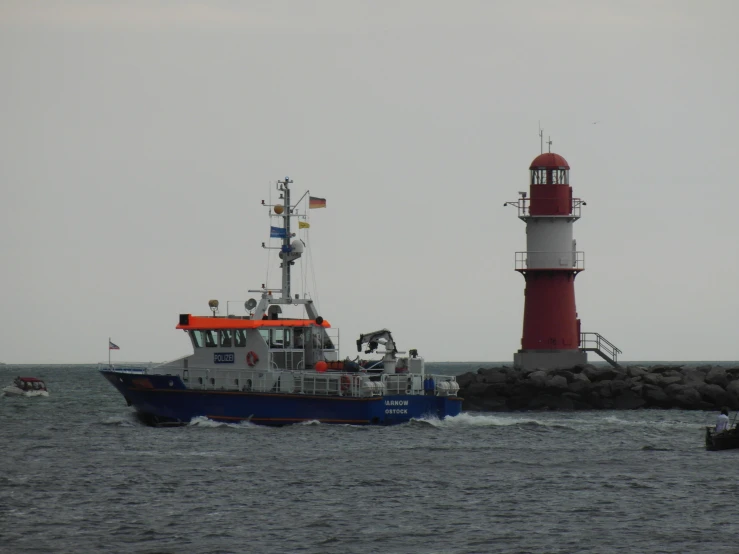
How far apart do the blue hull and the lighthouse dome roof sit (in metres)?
13.3

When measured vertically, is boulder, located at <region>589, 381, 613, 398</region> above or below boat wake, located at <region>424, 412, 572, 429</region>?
above

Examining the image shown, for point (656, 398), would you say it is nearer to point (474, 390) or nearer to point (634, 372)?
point (634, 372)

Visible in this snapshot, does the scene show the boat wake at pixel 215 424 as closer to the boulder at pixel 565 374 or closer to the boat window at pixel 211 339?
the boat window at pixel 211 339

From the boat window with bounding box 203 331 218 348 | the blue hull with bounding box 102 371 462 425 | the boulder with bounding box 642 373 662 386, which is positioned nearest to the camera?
the blue hull with bounding box 102 371 462 425

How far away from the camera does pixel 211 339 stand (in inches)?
1518

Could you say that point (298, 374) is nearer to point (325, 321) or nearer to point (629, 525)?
point (325, 321)

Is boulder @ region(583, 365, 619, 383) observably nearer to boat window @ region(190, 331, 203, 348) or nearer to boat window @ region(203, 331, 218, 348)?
boat window @ region(203, 331, 218, 348)

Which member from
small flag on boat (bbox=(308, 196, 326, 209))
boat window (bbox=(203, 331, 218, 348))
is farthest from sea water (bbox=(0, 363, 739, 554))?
small flag on boat (bbox=(308, 196, 326, 209))

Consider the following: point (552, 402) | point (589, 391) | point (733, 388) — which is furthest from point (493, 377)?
point (733, 388)

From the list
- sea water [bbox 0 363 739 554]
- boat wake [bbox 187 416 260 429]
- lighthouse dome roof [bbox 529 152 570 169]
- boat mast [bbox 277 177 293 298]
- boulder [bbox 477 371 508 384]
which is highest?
lighthouse dome roof [bbox 529 152 570 169]

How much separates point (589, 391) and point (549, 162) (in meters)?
8.75

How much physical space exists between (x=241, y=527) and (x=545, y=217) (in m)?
28.0

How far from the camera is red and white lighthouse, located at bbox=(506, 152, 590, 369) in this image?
47750 millimetres

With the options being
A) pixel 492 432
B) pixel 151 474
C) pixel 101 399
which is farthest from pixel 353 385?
pixel 101 399
